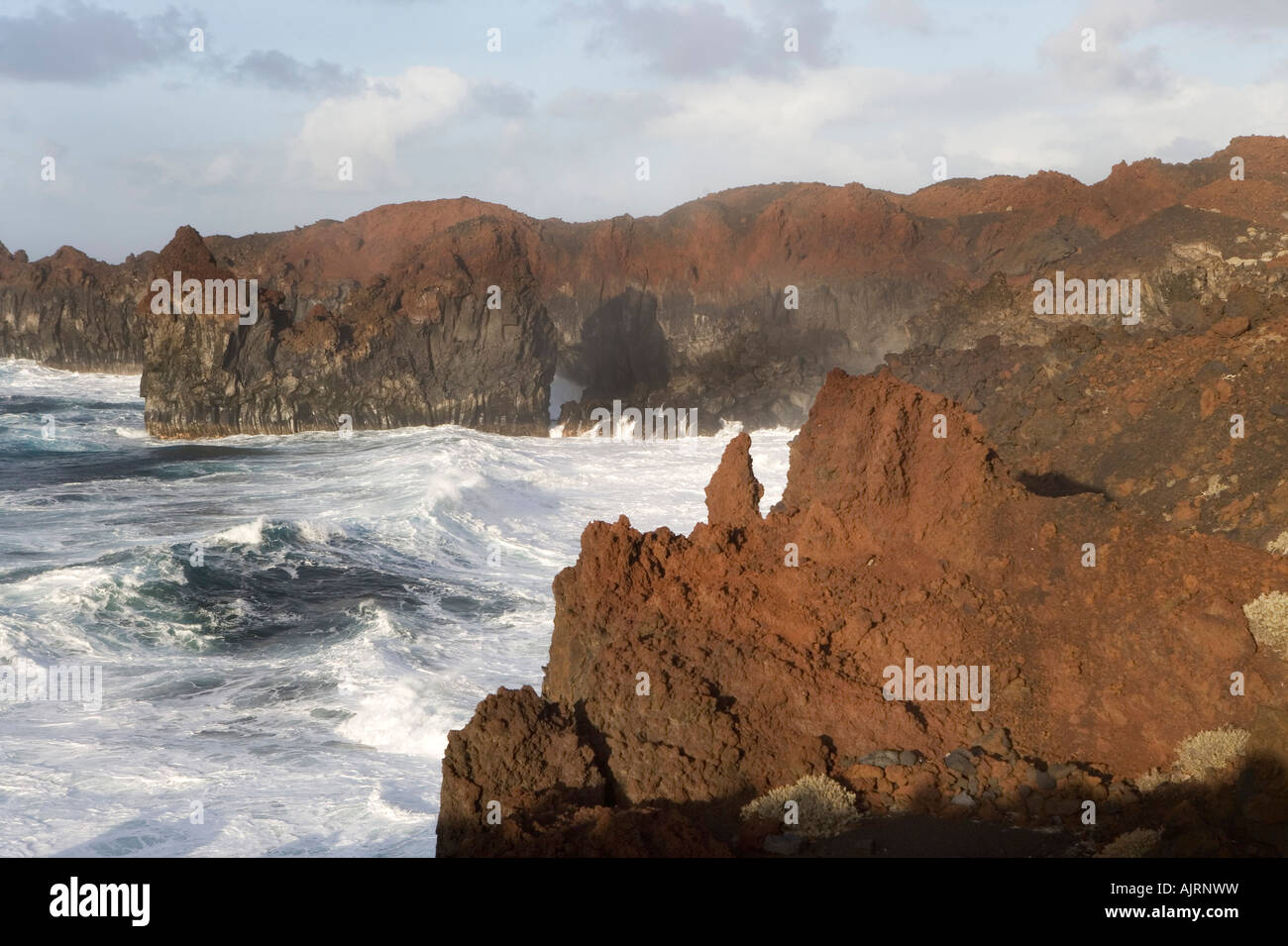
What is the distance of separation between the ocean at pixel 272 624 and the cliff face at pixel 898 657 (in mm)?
3238

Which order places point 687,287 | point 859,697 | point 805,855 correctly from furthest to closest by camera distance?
point 687,287
point 859,697
point 805,855

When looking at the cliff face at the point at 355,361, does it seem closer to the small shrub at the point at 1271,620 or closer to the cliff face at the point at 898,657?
the cliff face at the point at 898,657

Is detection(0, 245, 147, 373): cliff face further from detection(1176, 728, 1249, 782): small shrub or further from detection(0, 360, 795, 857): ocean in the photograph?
detection(1176, 728, 1249, 782): small shrub

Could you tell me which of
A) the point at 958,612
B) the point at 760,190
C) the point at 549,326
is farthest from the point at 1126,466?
the point at 760,190

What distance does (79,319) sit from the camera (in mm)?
65938

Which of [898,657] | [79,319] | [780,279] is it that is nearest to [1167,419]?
[898,657]

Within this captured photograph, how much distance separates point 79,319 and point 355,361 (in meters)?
29.5

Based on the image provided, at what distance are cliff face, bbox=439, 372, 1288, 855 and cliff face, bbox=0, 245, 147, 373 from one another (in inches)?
2455

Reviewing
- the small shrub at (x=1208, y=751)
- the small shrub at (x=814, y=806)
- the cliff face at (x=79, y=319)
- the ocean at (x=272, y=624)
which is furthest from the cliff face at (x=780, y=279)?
the small shrub at (x=814, y=806)

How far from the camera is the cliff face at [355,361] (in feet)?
139

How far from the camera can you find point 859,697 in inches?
342

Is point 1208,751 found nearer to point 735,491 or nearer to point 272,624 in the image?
point 735,491

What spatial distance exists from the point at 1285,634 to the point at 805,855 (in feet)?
14.1

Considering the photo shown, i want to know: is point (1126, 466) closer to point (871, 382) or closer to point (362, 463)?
point (871, 382)
